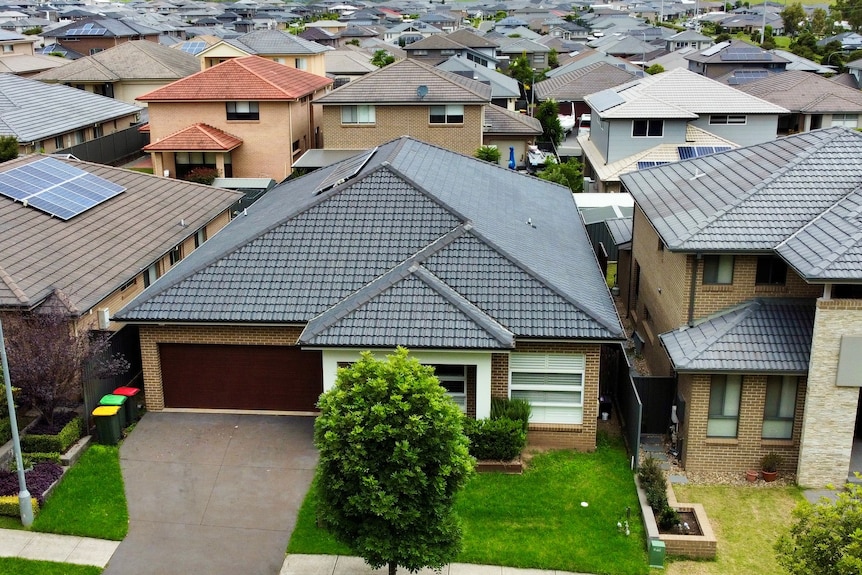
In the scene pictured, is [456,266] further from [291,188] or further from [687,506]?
[291,188]

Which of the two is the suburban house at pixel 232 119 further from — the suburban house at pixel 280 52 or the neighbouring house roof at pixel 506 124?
the suburban house at pixel 280 52

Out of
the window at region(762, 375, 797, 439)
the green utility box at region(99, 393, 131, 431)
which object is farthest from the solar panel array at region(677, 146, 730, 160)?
the green utility box at region(99, 393, 131, 431)

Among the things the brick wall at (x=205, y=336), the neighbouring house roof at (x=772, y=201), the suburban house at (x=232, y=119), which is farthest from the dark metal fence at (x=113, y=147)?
the neighbouring house roof at (x=772, y=201)

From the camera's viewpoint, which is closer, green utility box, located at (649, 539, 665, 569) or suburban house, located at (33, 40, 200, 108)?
green utility box, located at (649, 539, 665, 569)

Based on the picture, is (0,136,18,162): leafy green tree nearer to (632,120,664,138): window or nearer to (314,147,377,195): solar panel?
(314,147,377,195): solar panel

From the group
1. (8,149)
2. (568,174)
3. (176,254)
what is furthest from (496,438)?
(8,149)

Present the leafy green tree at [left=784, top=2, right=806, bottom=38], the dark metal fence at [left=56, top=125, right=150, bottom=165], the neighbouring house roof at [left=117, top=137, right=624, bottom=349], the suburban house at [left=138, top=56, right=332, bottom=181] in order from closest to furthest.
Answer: the neighbouring house roof at [left=117, top=137, right=624, bottom=349] → the dark metal fence at [left=56, top=125, right=150, bottom=165] → the suburban house at [left=138, top=56, right=332, bottom=181] → the leafy green tree at [left=784, top=2, right=806, bottom=38]
